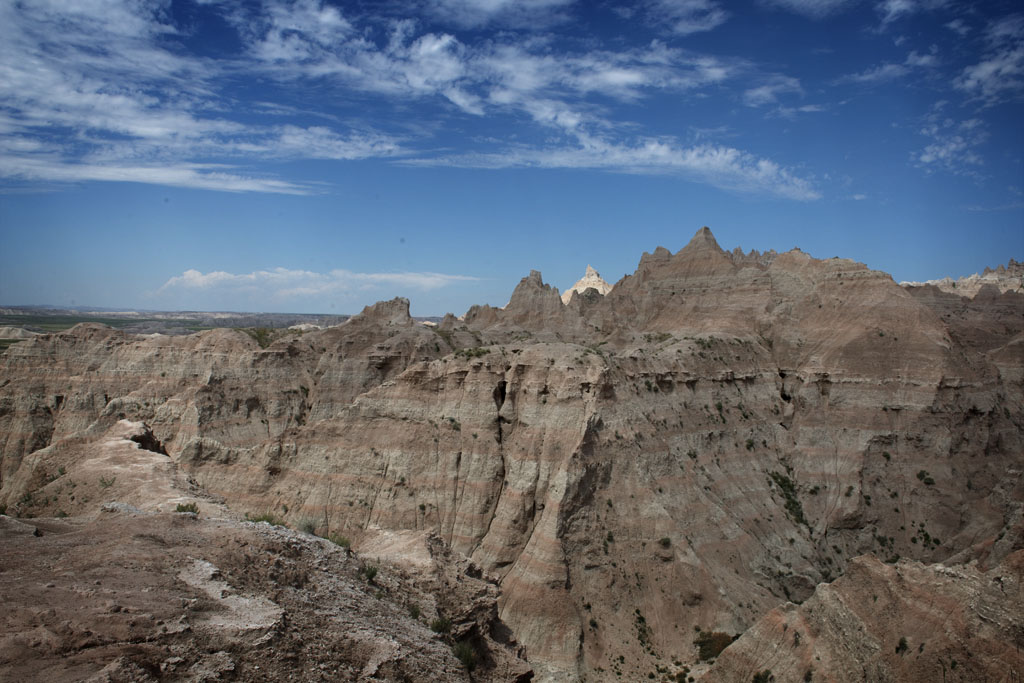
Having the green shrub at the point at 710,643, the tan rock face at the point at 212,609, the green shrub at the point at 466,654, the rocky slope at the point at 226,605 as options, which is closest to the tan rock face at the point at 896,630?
the green shrub at the point at 710,643

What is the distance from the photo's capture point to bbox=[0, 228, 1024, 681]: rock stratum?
24719 mm

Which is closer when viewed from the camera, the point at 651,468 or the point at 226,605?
the point at 226,605

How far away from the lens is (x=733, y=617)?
33.8 m

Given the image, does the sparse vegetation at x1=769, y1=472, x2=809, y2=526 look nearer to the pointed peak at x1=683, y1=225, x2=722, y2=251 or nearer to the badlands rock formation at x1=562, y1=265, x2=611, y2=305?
the pointed peak at x1=683, y1=225, x2=722, y2=251

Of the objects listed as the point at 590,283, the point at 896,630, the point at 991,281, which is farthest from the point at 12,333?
the point at 991,281

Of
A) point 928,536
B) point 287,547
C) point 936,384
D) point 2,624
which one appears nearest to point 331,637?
point 287,547

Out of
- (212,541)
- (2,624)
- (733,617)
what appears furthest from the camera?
(733,617)

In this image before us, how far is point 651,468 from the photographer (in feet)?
126

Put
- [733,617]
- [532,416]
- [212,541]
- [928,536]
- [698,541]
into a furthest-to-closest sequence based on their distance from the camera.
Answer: [928,536]
[532,416]
[698,541]
[733,617]
[212,541]

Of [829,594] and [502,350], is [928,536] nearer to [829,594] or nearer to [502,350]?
[829,594]

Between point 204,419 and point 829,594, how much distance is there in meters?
52.7

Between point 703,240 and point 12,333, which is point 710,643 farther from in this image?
point 12,333

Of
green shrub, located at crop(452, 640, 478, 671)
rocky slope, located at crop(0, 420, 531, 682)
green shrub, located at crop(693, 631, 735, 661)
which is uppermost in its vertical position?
rocky slope, located at crop(0, 420, 531, 682)

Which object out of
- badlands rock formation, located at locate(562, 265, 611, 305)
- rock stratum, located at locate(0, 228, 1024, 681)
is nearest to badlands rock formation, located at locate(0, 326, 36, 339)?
rock stratum, located at locate(0, 228, 1024, 681)
